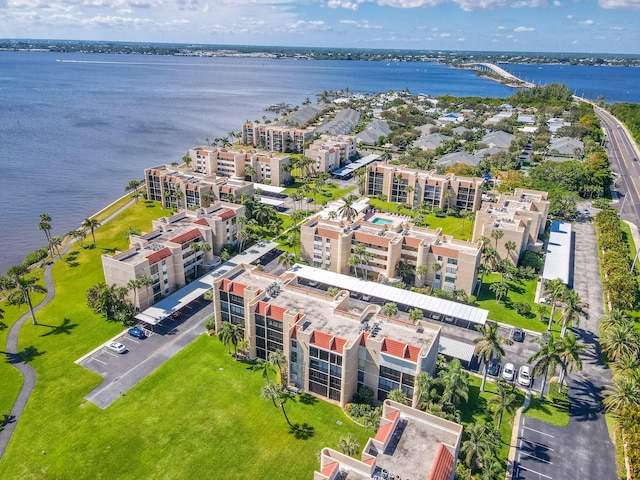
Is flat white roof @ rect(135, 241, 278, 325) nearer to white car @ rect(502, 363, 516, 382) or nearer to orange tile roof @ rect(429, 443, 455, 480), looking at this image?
orange tile roof @ rect(429, 443, 455, 480)

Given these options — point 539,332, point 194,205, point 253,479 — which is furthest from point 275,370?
point 194,205

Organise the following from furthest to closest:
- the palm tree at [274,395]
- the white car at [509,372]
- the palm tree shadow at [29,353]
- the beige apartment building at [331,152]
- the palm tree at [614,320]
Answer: the beige apartment building at [331,152] → the palm tree shadow at [29,353] → the palm tree at [614,320] → the white car at [509,372] → the palm tree at [274,395]

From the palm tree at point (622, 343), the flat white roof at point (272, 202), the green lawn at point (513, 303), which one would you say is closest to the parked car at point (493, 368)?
the green lawn at point (513, 303)

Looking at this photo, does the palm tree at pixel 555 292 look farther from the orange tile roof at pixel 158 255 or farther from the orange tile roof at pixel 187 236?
the orange tile roof at pixel 158 255

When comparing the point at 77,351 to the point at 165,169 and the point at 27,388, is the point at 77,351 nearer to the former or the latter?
the point at 27,388

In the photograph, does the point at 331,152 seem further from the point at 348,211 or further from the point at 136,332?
the point at 136,332

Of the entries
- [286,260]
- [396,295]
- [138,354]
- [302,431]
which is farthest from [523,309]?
[138,354]
